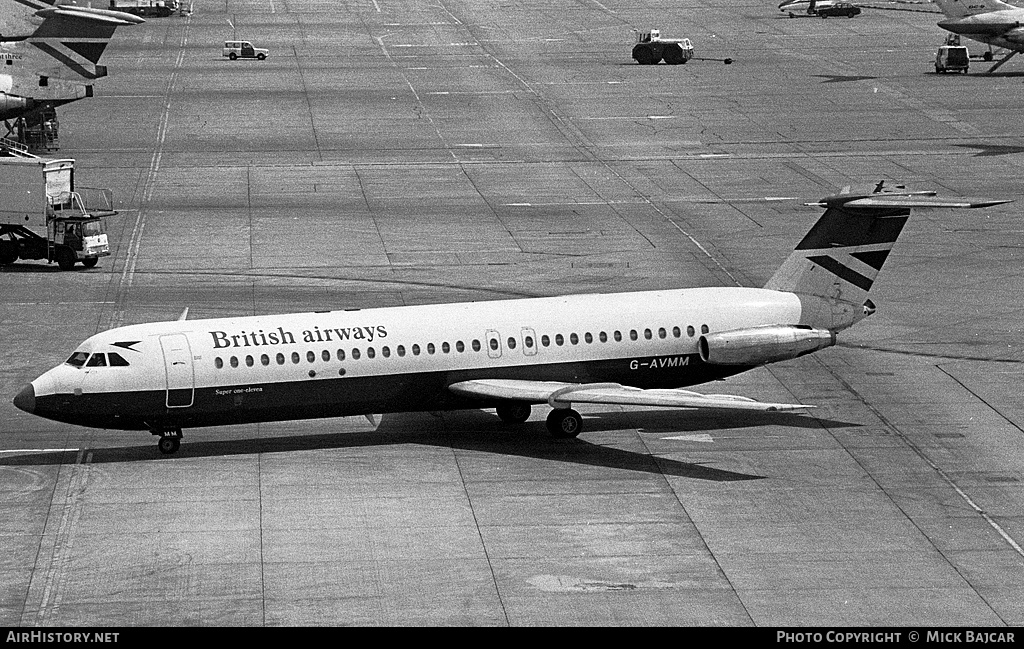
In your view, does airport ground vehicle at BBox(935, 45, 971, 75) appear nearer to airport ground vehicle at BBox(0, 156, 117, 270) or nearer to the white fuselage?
airport ground vehicle at BBox(0, 156, 117, 270)

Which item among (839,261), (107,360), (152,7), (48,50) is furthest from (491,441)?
(152,7)

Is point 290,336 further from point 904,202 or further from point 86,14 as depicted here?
point 86,14

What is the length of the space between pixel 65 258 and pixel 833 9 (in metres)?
94.0

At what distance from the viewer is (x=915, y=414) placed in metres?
39.0

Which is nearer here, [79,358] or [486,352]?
[79,358]

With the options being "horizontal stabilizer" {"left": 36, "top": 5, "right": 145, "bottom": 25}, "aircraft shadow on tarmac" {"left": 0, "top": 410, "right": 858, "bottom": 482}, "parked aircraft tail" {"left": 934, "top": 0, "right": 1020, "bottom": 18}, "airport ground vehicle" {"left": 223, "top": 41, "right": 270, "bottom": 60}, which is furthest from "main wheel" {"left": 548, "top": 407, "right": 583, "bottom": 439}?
"airport ground vehicle" {"left": 223, "top": 41, "right": 270, "bottom": 60}

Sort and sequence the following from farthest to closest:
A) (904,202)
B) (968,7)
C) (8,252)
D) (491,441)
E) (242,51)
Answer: (242,51) < (968,7) < (8,252) < (904,202) < (491,441)

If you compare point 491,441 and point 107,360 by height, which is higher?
point 107,360

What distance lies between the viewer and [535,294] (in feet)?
171

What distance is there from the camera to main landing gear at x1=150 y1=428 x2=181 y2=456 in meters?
35.2

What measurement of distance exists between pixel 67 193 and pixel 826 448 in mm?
33683

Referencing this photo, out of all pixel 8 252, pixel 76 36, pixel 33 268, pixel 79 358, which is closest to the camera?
pixel 79 358

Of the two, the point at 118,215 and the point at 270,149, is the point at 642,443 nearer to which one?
the point at 118,215

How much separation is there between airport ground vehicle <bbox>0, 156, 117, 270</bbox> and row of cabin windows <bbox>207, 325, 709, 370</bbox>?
23544 millimetres
